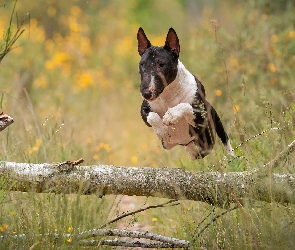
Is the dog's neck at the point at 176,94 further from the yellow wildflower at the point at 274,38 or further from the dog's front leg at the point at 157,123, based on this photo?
the yellow wildflower at the point at 274,38

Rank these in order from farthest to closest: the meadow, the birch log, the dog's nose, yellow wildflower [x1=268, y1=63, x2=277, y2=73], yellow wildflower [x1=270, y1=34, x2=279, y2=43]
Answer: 1. yellow wildflower [x1=270, y1=34, x2=279, y2=43]
2. yellow wildflower [x1=268, y1=63, x2=277, y2=73]
3. the dog's nose
4. the birch log
5. the meadow

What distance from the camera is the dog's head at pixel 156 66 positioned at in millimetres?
4191

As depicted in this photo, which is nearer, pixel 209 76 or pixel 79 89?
pixel 209 76

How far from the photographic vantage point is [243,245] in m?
3.00

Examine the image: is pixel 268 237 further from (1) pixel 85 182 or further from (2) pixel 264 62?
(2) pixel 264 62

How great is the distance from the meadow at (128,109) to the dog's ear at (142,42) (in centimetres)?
72

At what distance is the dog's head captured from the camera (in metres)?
4.19

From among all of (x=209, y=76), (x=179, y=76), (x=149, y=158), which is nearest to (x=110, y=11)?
(x=209, y=76)

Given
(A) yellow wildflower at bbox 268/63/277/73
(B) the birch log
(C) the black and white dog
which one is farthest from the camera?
(A) yellow wildflower at bbox 268/63/277/73

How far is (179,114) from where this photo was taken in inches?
170

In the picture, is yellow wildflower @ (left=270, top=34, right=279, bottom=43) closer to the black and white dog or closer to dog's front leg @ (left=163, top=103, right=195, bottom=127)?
the black and white dog

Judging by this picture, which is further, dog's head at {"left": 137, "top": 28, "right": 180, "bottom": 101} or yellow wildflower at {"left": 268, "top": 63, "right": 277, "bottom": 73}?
yellow wildflower at {"left": 268, "top": 63, "right": 277, "bottom": 73}

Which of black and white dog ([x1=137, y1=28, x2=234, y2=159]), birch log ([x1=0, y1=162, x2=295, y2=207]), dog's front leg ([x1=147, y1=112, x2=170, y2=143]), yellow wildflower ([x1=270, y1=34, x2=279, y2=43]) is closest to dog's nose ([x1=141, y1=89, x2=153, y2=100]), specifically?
black and white dog ([x1=137, y1=28, x2=234, y2=159])

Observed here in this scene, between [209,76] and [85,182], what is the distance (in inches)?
184
